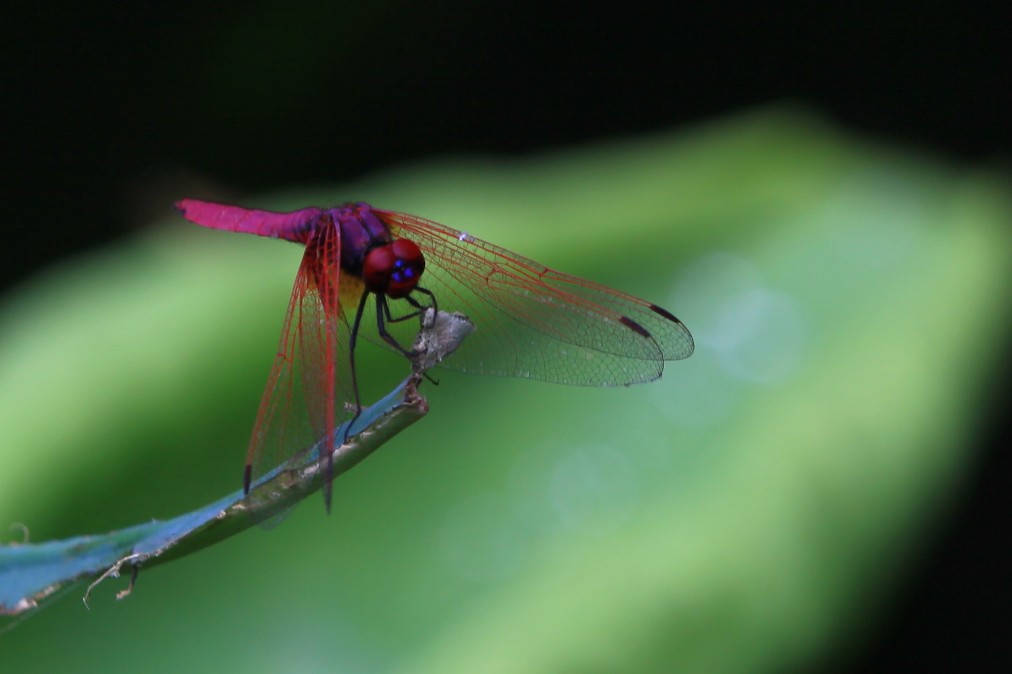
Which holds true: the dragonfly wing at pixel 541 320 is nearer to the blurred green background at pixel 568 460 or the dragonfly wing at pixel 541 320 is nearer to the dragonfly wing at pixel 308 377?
the dragonfly wing at pixel 308 377

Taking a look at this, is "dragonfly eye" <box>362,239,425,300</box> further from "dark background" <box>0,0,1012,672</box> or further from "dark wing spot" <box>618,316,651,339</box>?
"dark background" <box>0,0,1012,672</box>

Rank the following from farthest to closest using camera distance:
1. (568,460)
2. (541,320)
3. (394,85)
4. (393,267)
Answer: (394,85) → (568,460) → (541,320) → (393,267)

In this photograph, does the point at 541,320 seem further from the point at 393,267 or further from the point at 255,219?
the point at 255,219

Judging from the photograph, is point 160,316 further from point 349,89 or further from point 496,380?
point 349,89

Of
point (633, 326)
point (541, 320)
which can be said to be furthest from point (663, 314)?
point (541, 320)

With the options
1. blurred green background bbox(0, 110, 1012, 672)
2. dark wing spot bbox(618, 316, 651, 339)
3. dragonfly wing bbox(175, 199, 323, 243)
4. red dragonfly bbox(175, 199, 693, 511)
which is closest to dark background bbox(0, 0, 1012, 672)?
blurred green background bbox(0, 110, 1012, 672)
